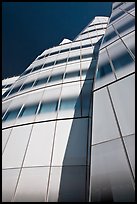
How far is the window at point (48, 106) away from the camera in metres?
12.6

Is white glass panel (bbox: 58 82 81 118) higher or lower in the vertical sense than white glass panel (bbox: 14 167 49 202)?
higher

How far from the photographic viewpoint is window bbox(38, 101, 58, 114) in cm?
1264

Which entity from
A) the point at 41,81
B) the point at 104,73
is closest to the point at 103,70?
the point at 104,73

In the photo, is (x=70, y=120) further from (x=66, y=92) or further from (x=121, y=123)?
(x=121, y=123)

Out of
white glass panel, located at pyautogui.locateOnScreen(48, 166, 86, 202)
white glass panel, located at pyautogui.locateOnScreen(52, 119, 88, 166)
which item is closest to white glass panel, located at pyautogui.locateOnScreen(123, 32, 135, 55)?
white glass panel, located at pyautogui.locateOnScreen(52, 119, 88, 166)

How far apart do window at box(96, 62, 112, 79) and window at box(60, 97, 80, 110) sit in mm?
2889

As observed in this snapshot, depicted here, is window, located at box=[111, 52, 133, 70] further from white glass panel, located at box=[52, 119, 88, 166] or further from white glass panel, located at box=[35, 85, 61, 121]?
white glass panel, located at box=[35, 85, 61, 121]

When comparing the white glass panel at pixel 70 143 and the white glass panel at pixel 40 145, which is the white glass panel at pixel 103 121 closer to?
the white glass panel at pixel 70 143

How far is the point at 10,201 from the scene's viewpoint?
827 cm

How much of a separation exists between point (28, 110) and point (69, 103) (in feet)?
9.86

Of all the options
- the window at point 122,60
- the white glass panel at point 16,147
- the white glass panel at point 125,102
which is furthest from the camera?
the white glass panel at point 16,147

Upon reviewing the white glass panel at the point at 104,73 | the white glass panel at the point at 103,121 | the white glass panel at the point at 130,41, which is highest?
the white glass panel at the point at 130,41

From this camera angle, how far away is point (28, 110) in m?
13.3

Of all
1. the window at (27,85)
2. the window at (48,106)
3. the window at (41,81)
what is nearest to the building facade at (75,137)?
the window at (48,106)
